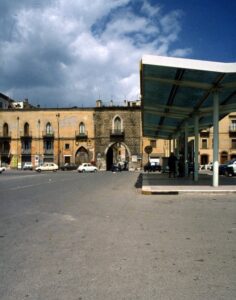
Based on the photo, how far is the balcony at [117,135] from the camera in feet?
184

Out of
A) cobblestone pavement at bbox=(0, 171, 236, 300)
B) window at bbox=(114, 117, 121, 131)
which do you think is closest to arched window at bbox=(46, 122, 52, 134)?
window at bbox=(114, 117, 121, 131)

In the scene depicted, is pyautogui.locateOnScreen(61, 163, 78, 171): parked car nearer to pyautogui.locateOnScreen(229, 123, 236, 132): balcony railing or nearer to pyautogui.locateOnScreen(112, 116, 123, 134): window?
pyautogui.locateOnScreen(112, 116, 123, 134): window

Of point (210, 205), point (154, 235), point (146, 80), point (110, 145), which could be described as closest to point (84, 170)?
point (110, 145)

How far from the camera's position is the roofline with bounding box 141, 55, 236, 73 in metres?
11.5

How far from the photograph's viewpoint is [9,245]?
5.45 meters

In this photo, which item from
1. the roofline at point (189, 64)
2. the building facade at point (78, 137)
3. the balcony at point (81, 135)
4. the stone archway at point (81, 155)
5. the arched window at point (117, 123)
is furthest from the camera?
the stone archway at point (81, 155)

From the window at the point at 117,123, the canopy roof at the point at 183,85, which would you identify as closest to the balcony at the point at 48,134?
the window at the point at 117,123

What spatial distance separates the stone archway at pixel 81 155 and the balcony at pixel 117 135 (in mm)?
5312

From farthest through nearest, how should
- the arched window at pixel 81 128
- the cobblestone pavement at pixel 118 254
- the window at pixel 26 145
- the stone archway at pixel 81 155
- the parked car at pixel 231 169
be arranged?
the window at pixel 26 145, the stone archway at pixel 81 155, the arched window at pixel 81 128, the parked car at pixel 231 169, the cobblestone pavement at pixel 118 254

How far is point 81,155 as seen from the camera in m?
57.1

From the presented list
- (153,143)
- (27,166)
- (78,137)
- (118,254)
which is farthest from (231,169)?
(27,166)

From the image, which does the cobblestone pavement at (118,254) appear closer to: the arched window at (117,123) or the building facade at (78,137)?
the building facade at (78,137)

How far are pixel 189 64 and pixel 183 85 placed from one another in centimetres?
312

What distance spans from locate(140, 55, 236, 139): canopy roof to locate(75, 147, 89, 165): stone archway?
34.2 metres
